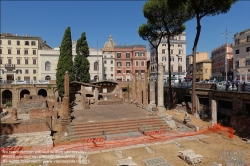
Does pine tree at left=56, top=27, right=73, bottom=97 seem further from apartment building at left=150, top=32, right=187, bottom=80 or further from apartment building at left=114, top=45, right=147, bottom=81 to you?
apartment building at left=150, top=32, right=187, bottom=80

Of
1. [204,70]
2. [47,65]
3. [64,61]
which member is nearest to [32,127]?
[64,61]

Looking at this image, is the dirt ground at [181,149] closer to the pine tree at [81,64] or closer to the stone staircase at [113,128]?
the stone staircase at [113,128]

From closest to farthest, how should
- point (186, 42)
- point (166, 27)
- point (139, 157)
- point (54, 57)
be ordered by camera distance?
point (139, 157) < point (166, 27) < point (54, 57) < point (186, 42)

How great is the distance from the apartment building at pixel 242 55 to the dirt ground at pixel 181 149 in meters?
31.7

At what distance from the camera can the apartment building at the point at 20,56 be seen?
176 feet

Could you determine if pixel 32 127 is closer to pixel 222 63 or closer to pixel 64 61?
pixel 64 61

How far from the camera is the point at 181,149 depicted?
13.7 meters

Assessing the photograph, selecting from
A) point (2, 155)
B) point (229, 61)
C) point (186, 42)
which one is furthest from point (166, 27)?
point (229, 61)

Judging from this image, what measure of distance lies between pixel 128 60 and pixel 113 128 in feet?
158

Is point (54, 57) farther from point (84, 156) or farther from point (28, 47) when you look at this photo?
point (84, 156)

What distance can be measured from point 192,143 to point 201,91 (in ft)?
38.9

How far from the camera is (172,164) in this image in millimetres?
11328

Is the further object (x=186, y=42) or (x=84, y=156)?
(x=186, y=42)

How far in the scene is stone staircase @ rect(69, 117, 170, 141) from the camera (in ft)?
56.0
